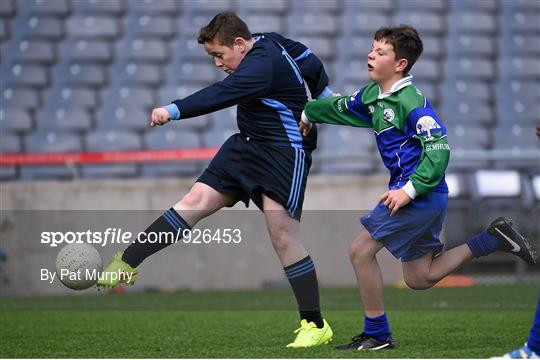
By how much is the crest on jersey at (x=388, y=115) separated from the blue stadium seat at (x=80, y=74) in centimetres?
792

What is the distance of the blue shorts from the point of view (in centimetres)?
543

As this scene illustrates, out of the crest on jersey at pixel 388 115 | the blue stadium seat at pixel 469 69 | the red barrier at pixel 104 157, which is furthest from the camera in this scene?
the blue stadium seat at pixel 469 69

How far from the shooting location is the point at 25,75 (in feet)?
42.3

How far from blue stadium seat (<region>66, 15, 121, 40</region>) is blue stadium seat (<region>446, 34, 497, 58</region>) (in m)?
4.12

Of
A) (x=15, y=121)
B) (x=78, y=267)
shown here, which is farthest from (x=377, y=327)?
(x=15, y=121)

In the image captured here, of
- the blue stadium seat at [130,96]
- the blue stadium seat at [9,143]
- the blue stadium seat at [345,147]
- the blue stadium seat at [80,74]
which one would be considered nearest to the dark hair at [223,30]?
the blue stadium seat at [345,147]

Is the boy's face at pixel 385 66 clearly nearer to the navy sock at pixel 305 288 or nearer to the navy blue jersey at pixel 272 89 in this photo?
the navy blue jersey at pixel 272 89

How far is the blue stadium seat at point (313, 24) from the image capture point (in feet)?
44.8

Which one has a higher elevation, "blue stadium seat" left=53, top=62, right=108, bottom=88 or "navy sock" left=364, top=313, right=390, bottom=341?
"blue stadium seat" left=53, top=62, right=108, bottom=88

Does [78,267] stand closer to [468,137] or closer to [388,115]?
[388,115]

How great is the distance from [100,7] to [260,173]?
825 centimetres

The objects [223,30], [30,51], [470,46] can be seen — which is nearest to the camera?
[223,30]

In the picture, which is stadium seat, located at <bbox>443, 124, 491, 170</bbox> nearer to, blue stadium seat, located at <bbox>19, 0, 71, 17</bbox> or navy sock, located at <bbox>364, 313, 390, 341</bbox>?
blue stadium seat, located at <bbox>19, 0, 71, 17</bbox>

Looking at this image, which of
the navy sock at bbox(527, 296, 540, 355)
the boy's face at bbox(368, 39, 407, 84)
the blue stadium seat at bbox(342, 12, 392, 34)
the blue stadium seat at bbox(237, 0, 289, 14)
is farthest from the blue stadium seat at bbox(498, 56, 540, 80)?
the navy sock at bbox(527, 296, 540, 355)
